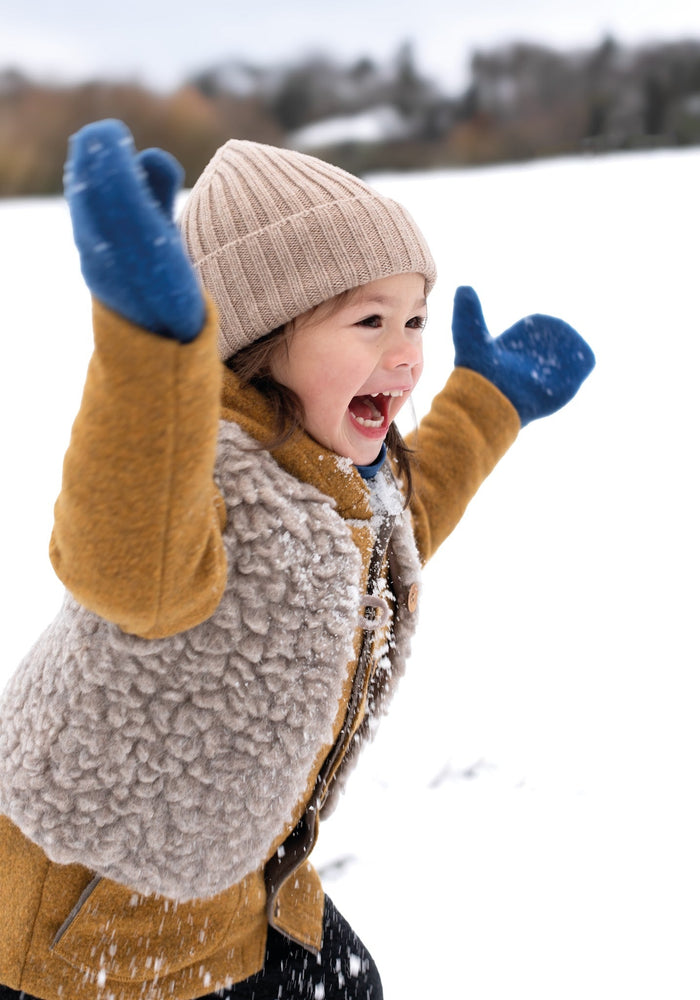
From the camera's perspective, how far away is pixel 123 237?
0.55 meters

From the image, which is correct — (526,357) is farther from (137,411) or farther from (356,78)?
(356,78)

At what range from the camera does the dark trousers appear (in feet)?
3.45

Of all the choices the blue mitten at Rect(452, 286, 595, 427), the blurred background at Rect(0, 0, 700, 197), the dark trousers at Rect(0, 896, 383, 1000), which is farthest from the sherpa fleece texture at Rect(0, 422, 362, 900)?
the blurred background at Rect(0, 0, 700, 197)

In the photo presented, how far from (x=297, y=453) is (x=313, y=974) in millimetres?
675

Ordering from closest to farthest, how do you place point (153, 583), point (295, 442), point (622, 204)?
point (153, 583)
point (295, 442)
point (622, 204)

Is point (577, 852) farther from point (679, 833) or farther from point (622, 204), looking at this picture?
point (622, 204)

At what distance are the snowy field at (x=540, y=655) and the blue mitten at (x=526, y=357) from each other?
34.4 inches

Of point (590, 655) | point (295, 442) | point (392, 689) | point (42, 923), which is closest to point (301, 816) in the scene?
point (392, 689)

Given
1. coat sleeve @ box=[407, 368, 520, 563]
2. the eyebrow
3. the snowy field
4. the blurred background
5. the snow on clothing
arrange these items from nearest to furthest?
the snow on clothing, the eyebrow, coat sleeve @ box=[407, 368, 520, 563], the snowy field, the blurred background

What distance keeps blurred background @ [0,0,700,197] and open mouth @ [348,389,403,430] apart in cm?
202

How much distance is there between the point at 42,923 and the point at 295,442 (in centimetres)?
57

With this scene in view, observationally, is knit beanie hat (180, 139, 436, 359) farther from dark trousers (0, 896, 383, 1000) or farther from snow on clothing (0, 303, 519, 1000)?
dark trousers (0, 896, 383, 1000)

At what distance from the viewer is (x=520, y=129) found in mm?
4285

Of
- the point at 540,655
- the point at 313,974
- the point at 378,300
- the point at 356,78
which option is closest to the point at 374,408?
the point at 378,300
